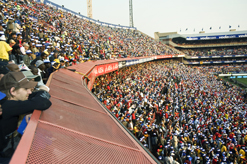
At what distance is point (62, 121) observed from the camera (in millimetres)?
2111

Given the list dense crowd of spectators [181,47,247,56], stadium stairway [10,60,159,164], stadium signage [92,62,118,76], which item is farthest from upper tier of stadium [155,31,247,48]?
stadium stairway [10,60,159,164]

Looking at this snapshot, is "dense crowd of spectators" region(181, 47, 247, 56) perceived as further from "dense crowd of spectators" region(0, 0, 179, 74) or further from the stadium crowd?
the stadium crowd

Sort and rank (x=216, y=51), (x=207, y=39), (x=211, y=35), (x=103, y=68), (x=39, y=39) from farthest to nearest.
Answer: (x=211, y=35) → (x=207, y=39) → (x=216, y=51) → (x=103, y=68) → (x=39, y=39)

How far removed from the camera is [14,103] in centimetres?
188

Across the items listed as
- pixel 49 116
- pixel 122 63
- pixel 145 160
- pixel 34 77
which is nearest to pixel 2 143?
pixel 49 116

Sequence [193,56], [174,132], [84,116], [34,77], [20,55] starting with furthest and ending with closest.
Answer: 1. [193,56]
2. [174,132]
3. [20,55]
4. [34,77]
5. [84,116]

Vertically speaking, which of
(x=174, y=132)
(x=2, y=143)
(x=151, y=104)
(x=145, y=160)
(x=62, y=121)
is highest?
(x=62, y=121)

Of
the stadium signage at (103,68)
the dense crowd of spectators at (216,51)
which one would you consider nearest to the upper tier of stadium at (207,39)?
the dense crowd of spectators at (216,51)

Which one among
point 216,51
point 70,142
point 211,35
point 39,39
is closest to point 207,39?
point 211,35

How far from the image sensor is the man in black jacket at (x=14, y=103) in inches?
73.8

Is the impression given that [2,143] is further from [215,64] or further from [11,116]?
[215,64]

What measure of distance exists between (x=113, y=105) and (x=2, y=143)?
10.4 meters

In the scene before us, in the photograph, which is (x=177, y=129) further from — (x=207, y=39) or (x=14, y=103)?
(x=207, y=39)

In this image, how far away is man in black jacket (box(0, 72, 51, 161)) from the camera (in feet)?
6.15
